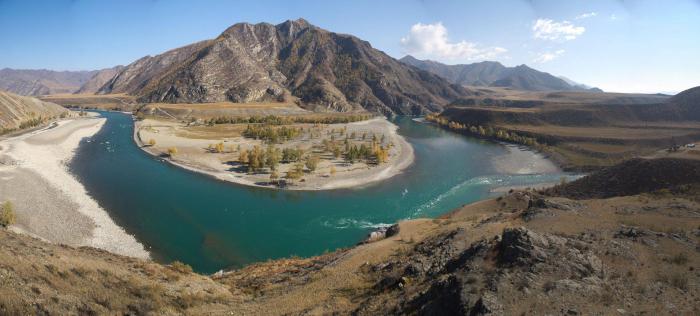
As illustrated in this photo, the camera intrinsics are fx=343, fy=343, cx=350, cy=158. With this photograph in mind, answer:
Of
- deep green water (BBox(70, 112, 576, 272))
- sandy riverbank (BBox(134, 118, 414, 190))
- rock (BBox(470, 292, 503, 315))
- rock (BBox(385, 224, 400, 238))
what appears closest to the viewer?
rock (BBox(470, 292, 503, 315))

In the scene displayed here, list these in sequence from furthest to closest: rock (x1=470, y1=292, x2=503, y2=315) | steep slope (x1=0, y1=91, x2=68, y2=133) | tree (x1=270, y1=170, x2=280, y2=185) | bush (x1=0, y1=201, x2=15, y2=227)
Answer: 1. steep slope (x1=0, y1=91, x2=68, y2=133)
2. tree (x1=270, y1=170, x2=280, y2=185)
3. bush (x1=0, y1=201, x2=15, y2=227)
4. rock (x1=470, y1=292, x2=503, y2=315)

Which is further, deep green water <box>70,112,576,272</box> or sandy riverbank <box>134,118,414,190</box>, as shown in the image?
sandy riverbank <box>134,118,414,190</box>

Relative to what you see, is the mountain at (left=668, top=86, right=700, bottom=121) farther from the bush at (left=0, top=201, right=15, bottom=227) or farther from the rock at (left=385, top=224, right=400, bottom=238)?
the bush at (left=0, top=201, right=15, bottom=227)

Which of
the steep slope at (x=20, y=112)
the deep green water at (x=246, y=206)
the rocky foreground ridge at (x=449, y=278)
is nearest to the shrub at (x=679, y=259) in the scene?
the rocky foreground ridge at (x=449, y=278)

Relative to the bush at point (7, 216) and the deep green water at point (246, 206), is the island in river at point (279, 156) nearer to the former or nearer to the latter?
the deep green water at point (246, 206)

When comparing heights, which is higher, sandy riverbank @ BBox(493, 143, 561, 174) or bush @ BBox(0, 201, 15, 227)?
sandy riverbank @ BBox(493, 143, 561, 174)

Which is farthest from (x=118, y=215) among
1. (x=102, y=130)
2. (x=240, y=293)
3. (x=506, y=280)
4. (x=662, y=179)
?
(x=102, y=130)

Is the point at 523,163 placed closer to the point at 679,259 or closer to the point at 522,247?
the point at 679,259

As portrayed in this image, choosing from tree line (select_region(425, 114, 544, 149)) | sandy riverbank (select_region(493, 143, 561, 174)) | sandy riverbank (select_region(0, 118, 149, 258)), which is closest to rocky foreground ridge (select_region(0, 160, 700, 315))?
sandy riverbank (select_region(0, 118, 149, 258))
